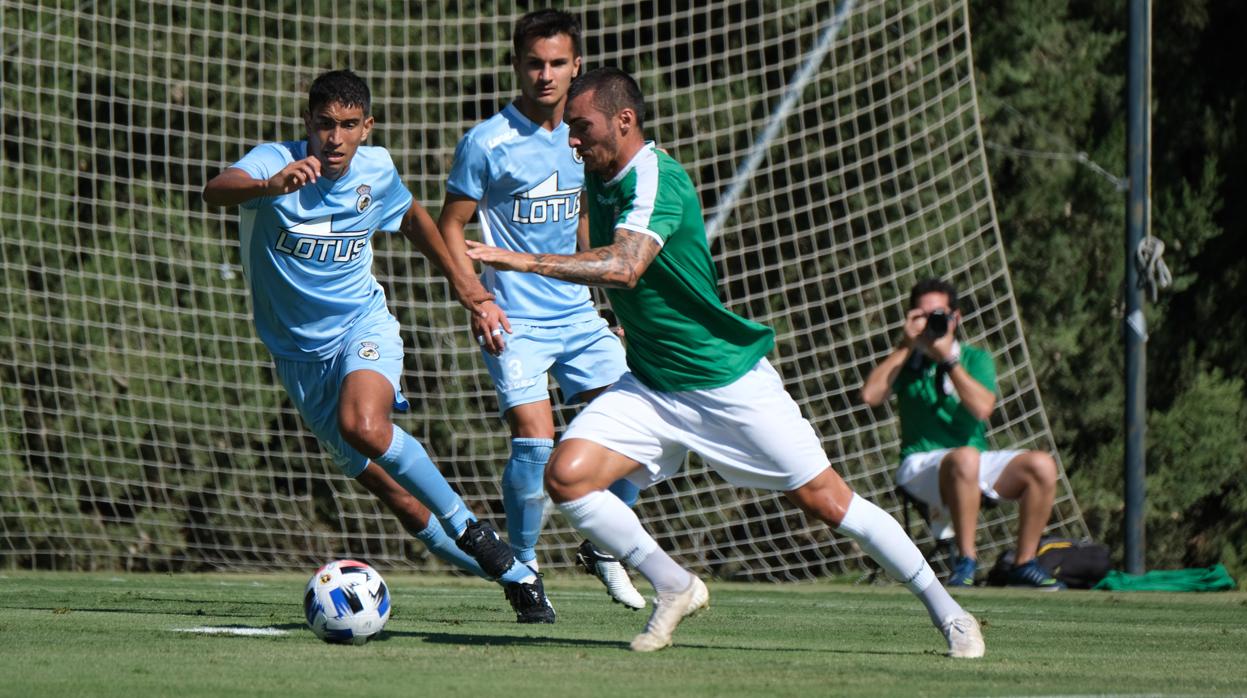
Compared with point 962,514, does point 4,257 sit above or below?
above

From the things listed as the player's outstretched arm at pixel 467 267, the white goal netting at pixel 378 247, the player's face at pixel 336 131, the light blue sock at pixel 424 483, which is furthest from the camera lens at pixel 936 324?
the player's face at pixel 336 131

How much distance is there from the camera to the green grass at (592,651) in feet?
12.9

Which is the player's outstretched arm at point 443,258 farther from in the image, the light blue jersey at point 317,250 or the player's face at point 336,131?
the player's face at point 336,131

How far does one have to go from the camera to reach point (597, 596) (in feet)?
25.8

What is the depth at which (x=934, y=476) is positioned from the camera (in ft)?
29.1

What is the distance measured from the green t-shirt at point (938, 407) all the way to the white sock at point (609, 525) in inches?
176

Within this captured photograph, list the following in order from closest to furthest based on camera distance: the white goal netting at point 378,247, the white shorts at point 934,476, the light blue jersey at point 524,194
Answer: the light blue jersey at point 524,194
the white shorts at point 934,476
the white goal netting at point 378,247

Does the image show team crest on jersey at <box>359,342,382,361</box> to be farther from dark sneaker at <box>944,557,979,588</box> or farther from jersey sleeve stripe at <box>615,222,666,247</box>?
Result: dark sneaker at <box>944,557,979,588</box>

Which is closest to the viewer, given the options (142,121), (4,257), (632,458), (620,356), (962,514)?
(632,458)

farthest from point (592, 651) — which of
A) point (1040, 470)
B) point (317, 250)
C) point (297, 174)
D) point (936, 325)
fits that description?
point (1040, 470)

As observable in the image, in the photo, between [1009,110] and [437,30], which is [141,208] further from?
[1009,110]

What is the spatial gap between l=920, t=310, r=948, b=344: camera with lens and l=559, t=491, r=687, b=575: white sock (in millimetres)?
4098

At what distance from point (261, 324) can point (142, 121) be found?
17.8ft

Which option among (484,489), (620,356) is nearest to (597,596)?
(620,356)
